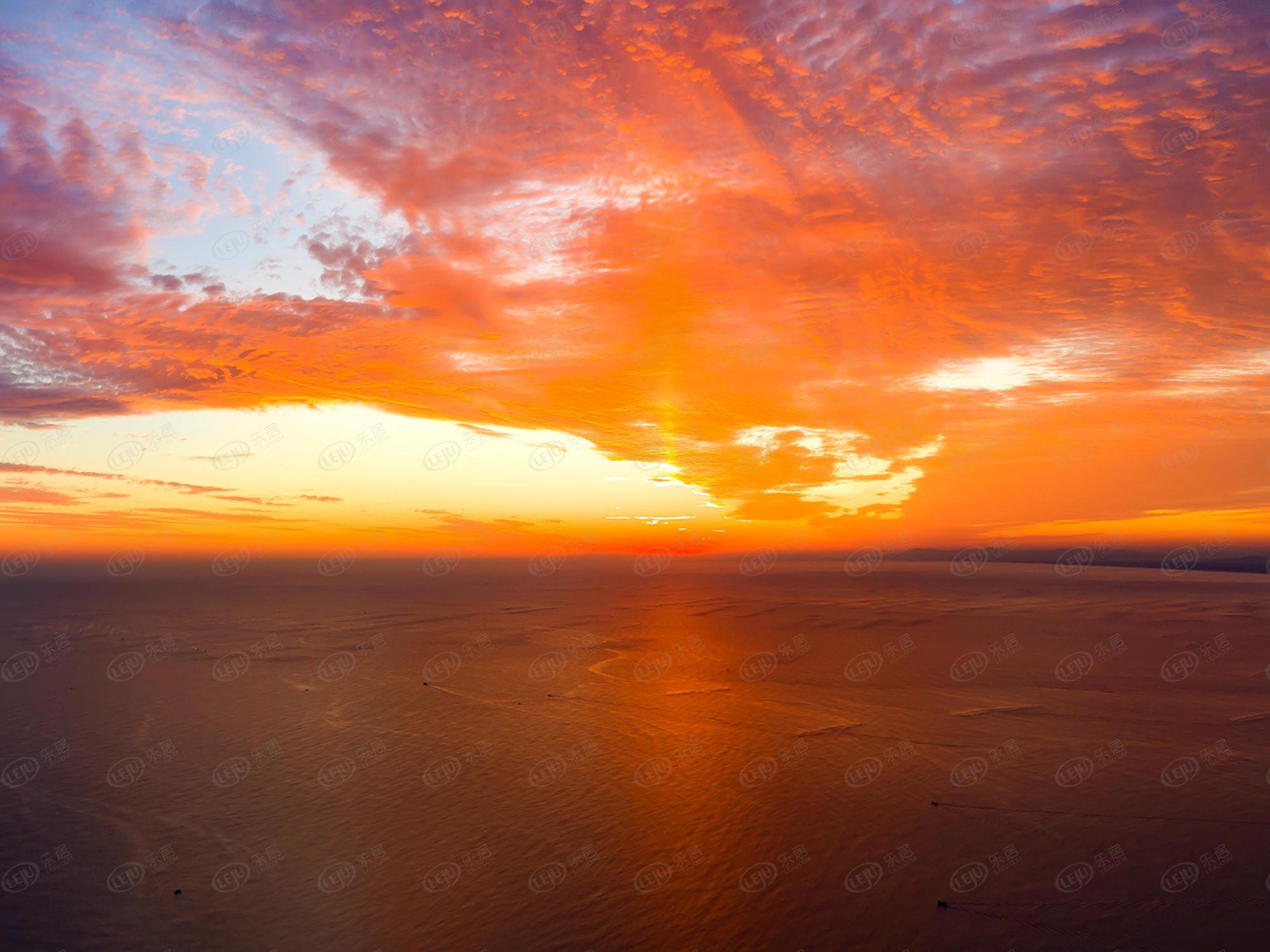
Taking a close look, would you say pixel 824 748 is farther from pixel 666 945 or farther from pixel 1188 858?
pixel 666 945

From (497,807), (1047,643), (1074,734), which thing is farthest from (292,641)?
(1047,643)

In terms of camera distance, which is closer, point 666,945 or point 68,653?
point 666,945

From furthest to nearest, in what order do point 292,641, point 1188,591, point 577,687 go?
point 1188,591
point 292,641
point 577,687

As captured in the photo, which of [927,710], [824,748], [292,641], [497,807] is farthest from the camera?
Answer: [292,641]

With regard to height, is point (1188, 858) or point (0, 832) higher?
point (1188, 858)

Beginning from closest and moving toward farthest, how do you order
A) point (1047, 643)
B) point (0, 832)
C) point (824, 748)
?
point (0, 832) < point (824, 748) < point (1047, 643)

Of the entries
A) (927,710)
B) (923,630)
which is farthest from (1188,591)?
(927,710)

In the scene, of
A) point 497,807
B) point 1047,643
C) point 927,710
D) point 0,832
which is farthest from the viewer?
point 1047,643

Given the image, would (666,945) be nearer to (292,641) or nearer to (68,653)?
(292,641)

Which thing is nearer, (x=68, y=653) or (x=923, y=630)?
(x=68, y=653)
